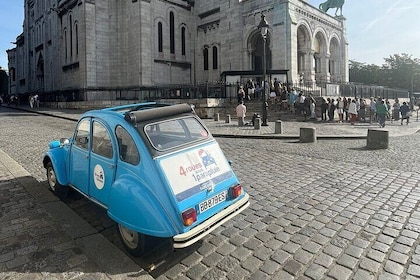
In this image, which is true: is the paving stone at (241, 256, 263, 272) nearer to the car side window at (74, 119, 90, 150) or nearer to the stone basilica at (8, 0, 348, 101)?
the car side window at (74, 119, 90, 150)

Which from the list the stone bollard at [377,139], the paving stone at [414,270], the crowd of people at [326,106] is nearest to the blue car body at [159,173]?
the paving stone at [414,270]

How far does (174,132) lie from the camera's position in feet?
11.6

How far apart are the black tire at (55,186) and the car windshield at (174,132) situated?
2.34 meters

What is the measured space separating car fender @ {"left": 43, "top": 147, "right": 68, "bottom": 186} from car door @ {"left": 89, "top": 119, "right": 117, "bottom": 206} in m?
0.98

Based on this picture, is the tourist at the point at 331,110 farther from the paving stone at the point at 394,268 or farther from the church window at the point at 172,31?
the church window at the point at 172,31

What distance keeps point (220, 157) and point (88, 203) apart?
2.41 m

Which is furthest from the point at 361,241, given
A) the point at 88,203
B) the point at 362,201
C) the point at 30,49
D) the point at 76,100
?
the point at 30,49

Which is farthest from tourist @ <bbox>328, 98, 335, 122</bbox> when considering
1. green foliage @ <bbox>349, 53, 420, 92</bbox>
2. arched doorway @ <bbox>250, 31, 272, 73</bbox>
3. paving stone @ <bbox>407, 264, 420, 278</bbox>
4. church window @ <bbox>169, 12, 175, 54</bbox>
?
green foliage @ <bbox>349, 53, 420, 92</bbox>

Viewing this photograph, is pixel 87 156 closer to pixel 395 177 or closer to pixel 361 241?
pixel 361 241

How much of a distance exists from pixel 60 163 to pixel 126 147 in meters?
2.04

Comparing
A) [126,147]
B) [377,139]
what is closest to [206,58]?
[377,139]

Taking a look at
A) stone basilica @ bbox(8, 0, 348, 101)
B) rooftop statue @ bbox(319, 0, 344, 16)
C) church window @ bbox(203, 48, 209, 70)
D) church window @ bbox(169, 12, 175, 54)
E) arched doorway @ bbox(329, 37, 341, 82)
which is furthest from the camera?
rooftop statue @ bbox(319, 0, 344, 16)

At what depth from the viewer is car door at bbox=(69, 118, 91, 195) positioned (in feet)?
13.1

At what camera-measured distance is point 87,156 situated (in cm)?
395
